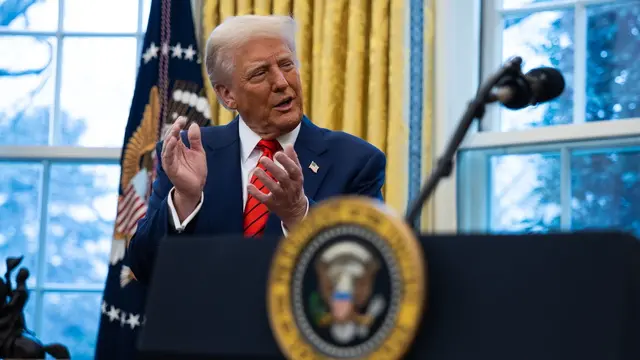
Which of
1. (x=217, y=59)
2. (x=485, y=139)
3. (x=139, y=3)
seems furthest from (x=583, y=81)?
(x=139, y=3)

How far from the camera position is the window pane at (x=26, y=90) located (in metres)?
4.12

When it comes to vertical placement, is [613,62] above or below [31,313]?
above

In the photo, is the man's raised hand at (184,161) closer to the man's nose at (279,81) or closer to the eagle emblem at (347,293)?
the man's nose at (279,81)

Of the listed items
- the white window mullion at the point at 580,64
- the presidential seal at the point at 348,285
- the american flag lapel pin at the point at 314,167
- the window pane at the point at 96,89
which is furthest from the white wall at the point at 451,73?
the presidential seal at the point at 348,285

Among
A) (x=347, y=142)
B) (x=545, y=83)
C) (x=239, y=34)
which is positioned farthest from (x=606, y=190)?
(x=545, y=83)

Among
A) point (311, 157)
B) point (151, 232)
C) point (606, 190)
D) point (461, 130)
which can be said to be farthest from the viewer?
point (606, 190)

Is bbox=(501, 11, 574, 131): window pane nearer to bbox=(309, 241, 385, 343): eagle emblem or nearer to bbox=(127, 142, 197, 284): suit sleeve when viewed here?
bbox=(127, 142, 197, 284): suit sleeve

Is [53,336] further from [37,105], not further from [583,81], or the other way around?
[583,81]

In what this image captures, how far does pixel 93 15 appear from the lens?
165 inches

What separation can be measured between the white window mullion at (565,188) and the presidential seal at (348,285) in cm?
234

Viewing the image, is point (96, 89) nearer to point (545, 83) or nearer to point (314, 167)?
point (314, 167)

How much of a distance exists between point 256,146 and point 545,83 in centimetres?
113

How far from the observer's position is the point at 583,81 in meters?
3.47

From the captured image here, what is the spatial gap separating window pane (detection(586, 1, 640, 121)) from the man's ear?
1.38 meters
